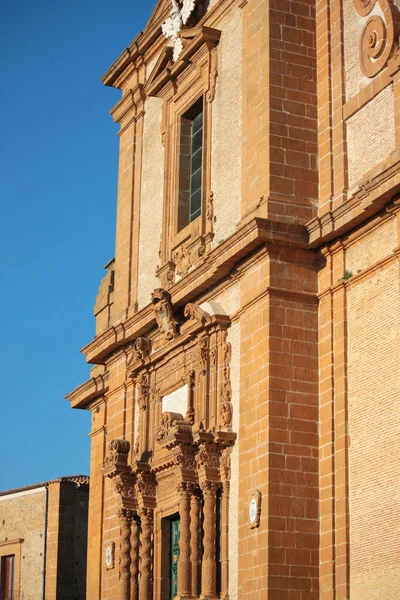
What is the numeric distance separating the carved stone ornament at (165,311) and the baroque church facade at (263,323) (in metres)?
0.05

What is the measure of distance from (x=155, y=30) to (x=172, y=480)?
8.61 m

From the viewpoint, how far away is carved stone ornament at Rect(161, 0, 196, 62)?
2494cm

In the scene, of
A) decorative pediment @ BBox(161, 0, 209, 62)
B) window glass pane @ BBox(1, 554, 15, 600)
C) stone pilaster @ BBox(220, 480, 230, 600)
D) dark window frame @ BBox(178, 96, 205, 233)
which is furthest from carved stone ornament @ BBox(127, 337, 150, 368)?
window glass pane @ BBox(1, 554, 15, 600)

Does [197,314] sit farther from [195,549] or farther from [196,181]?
[195,549]

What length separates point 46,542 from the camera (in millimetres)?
32281

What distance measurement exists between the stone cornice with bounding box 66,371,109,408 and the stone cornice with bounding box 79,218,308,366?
2.54 meters

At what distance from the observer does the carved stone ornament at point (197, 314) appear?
21919 millimetres

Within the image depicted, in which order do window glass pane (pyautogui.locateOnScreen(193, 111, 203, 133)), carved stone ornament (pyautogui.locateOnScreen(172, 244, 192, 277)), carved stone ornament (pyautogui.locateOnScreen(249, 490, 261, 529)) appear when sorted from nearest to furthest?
carved stone ornament (pyautogui.locateOnScreen(249, 490, 261, 529)) < carved stone ornament (pyautogui.locateOnScreen(172, 244, 192, 277)) < window glass pane (pyautogui.locateOnScreen(193, 111, 203, 133))

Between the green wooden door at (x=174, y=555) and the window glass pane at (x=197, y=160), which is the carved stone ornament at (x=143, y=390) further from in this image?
the window glass pane at (x=197, y=160)

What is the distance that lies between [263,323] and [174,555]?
4.61 meters

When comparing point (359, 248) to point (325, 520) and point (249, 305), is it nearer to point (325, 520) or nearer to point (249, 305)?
point (249, 305)

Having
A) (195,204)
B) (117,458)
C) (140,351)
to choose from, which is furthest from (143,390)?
(195,204)

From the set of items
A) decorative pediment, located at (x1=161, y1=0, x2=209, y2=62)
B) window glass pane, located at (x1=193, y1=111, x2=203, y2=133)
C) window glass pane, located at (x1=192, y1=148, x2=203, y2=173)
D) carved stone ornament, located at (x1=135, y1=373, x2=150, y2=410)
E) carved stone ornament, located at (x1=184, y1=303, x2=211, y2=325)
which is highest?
decorative pediment, located at (x1=161, y1=0, x2=209, y2=62)

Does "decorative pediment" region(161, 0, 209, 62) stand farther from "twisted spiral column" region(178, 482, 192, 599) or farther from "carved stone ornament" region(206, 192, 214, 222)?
"twisted spiral column" region(178, 482, 192, 599)
